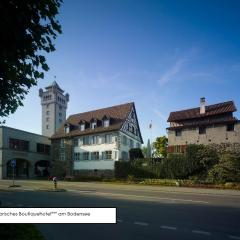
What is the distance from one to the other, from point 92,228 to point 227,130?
118 feet

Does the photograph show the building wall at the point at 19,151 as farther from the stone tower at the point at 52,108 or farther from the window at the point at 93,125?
the stone tower at the point at 52,108

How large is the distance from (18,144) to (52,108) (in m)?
40.8

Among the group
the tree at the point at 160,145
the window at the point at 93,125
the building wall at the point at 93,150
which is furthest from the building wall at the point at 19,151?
the tree at the point at 160,145

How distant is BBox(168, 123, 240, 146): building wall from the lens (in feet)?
138

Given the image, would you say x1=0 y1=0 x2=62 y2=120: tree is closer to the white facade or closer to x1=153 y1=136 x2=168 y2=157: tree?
the white facade

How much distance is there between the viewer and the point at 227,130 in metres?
42.8

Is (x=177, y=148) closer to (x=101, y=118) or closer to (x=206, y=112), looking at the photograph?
(x=206, y=112)

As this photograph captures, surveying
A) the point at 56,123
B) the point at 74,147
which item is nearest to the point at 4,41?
the point at 74,147

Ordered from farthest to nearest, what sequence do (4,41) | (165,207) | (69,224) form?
(165,207), (69,224), (4,41)

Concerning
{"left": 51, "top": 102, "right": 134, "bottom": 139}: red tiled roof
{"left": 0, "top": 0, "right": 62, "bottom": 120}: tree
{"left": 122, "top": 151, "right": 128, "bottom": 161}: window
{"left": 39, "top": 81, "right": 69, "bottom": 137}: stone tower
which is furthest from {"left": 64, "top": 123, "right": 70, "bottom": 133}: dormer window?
{"left": 0, "top": 0, "right": 62, "bottom": 120}: tree

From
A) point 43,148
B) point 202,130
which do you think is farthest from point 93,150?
point 202,130

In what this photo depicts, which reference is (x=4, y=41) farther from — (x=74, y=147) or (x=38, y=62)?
(x=74, y=147)

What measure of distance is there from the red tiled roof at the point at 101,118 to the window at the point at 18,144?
594 cm

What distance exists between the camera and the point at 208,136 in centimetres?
4434
